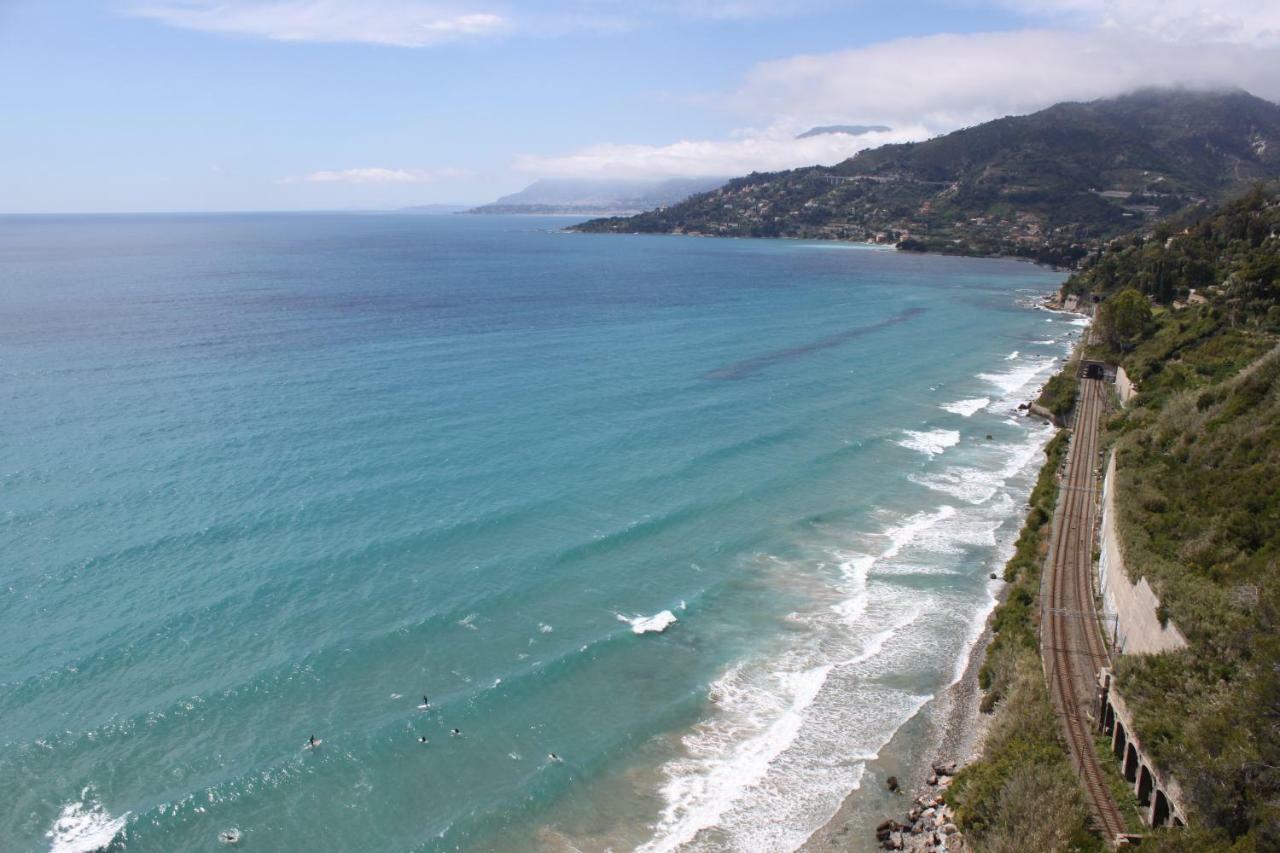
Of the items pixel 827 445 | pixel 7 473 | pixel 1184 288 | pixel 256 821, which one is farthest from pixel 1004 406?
pixel 7 473

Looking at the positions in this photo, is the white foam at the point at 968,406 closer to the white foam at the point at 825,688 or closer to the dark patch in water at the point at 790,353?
the dark patch in water at the point at 790,353

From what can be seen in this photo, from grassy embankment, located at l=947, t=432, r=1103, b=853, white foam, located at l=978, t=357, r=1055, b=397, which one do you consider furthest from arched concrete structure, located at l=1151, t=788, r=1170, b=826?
A: white foam, located at l=978, t=357, r=1055, b=397

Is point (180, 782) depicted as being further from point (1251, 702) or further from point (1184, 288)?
point (1184, 288)

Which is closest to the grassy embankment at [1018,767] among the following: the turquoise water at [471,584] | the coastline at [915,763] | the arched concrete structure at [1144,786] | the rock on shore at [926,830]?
the rock on shore at [926,830]

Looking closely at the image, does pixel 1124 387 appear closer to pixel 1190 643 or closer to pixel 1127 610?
pixel 1127 610

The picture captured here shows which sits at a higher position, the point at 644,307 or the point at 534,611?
the point at 644,307

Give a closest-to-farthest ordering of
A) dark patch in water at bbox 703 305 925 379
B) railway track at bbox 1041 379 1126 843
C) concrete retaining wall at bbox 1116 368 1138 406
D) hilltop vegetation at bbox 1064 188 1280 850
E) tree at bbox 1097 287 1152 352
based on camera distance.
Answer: hilltop vegetation at bbox 1064 188 1280 850, railway track at bbox 1041 379 1126 843, concrete retaining wall at bbox 1116 368 1138 406, dark patch in water at bbox 703 305 925 379, tree at bbox 1097 287 1152 352

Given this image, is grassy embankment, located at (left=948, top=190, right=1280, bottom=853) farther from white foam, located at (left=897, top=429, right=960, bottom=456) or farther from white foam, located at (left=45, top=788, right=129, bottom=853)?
white foam, located at (left=45, top=788, right=129, bottom=853)
